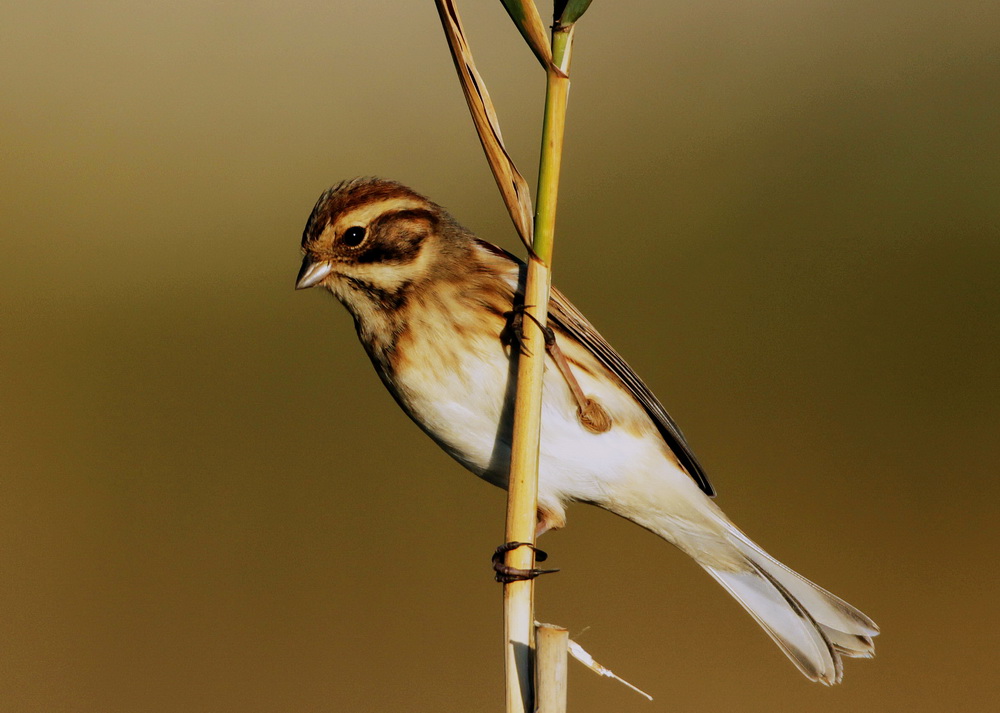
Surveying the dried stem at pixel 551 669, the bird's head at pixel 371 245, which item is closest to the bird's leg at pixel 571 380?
the bird's head at pixel 371 245

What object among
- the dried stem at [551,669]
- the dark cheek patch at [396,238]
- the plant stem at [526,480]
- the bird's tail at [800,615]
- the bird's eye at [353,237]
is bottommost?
the dried stem at [551,669]

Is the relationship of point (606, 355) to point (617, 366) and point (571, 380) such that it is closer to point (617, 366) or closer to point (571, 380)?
point (617, 366)

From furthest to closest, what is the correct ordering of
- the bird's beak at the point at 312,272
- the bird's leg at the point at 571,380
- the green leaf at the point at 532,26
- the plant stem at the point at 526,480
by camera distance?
the bird's beak at the point at 312,272, the bird's leg at the point at 571,380, the plant stem at the point at 526,480, the green leaf at the point at 532,26

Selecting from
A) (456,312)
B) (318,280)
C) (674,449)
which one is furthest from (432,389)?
(674,449)

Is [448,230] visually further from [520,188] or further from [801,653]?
[801,653]

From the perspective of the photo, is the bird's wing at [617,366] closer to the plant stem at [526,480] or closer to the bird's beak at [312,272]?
the bird's beak at [312,272]

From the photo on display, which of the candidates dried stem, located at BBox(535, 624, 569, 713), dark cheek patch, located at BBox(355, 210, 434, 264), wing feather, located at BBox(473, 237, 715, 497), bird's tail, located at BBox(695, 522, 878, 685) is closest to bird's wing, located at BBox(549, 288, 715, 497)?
wing feather, located at BBox(473, 237, 715, 497)

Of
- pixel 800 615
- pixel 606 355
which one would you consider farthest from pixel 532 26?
pixel 800 615

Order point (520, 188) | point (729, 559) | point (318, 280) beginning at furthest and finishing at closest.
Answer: point (729, 559) → point (318, 280) → point (520, 188)
